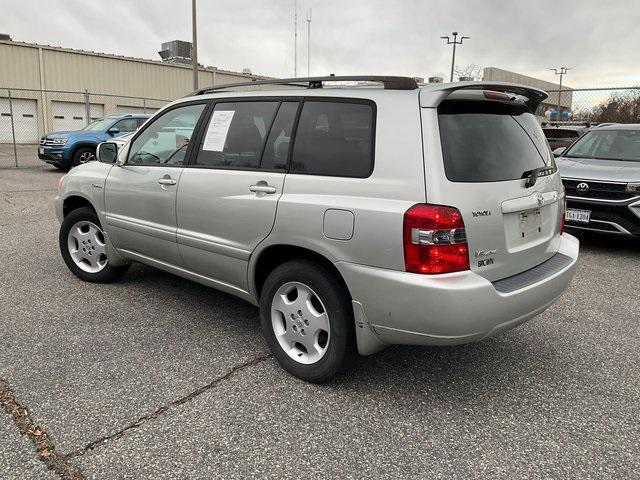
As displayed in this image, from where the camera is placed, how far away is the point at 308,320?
3031mm

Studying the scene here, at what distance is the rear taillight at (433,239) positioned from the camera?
2.50m

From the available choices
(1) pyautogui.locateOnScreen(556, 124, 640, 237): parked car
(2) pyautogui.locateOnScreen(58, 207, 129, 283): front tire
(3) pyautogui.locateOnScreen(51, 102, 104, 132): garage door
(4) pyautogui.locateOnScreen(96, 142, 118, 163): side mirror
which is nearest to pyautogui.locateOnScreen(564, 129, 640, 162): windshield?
(1) pyautogui.locateOnScreen(556, 124, 640, 237): parked car

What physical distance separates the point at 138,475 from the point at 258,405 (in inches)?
29.0

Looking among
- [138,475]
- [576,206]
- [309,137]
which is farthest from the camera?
[576,206]

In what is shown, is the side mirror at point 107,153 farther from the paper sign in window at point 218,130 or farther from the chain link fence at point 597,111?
the chain link fence at point 597,111

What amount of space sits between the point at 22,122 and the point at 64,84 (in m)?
3.08

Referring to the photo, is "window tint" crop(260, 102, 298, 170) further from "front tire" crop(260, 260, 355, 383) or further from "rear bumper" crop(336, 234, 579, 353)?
"rear bumper" crop(336, 234, 579, 353)

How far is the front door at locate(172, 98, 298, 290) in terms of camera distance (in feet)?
10.4

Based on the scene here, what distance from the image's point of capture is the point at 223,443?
98.1 inches

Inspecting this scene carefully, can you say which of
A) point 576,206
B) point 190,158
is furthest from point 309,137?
point 576,206

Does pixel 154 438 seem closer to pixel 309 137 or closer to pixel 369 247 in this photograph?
pixel 369 247

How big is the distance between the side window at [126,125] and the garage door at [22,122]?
16.4m

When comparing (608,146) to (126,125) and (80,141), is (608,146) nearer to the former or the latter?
(126,125)

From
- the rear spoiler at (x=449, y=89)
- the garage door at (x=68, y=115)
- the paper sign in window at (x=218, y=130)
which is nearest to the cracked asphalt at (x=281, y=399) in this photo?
the paper sign in window at (x=218, y=130)
